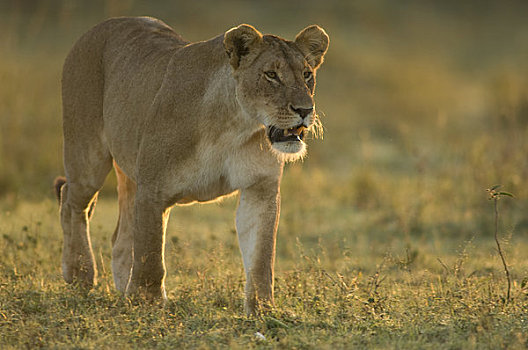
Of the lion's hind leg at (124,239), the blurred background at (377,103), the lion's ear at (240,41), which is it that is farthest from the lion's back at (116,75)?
the blurred background at (377,103)

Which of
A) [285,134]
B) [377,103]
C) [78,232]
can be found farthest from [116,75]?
[377,103]

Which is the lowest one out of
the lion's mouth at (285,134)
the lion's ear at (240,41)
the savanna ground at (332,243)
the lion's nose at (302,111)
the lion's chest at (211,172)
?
the savanna ground at (332,243)

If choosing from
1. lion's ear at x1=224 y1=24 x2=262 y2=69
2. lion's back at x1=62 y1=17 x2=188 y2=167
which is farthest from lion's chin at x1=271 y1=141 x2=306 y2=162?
lion's back at x1=62 y1=17 x2=188 y2=167

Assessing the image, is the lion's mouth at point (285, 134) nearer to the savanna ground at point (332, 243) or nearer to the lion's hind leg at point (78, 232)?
the savanna ground at point (332, 243)

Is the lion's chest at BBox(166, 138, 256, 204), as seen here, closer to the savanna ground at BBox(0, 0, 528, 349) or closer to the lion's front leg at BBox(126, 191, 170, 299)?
the lion's front leg at BBox(126, 191, 170, 299)

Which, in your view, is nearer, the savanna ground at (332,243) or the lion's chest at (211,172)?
the savanna ground at (332,243)

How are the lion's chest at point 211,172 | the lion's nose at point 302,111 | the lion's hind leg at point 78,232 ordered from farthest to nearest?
the lion's hind leg at point 78,232
the lion's chest at point 211,172
the lion's nose at point 302,111

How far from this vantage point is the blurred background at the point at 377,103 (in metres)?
8.59

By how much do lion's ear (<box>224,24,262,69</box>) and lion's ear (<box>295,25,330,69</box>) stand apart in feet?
1.01

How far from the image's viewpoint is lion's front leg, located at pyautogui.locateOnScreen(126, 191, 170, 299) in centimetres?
481

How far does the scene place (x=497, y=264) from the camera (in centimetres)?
593

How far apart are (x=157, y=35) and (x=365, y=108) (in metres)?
13.1

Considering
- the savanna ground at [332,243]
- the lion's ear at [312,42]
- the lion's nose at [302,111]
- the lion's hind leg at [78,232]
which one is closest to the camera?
the savanna ground at [332,243]

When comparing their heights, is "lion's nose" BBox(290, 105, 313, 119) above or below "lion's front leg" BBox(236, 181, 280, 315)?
above
